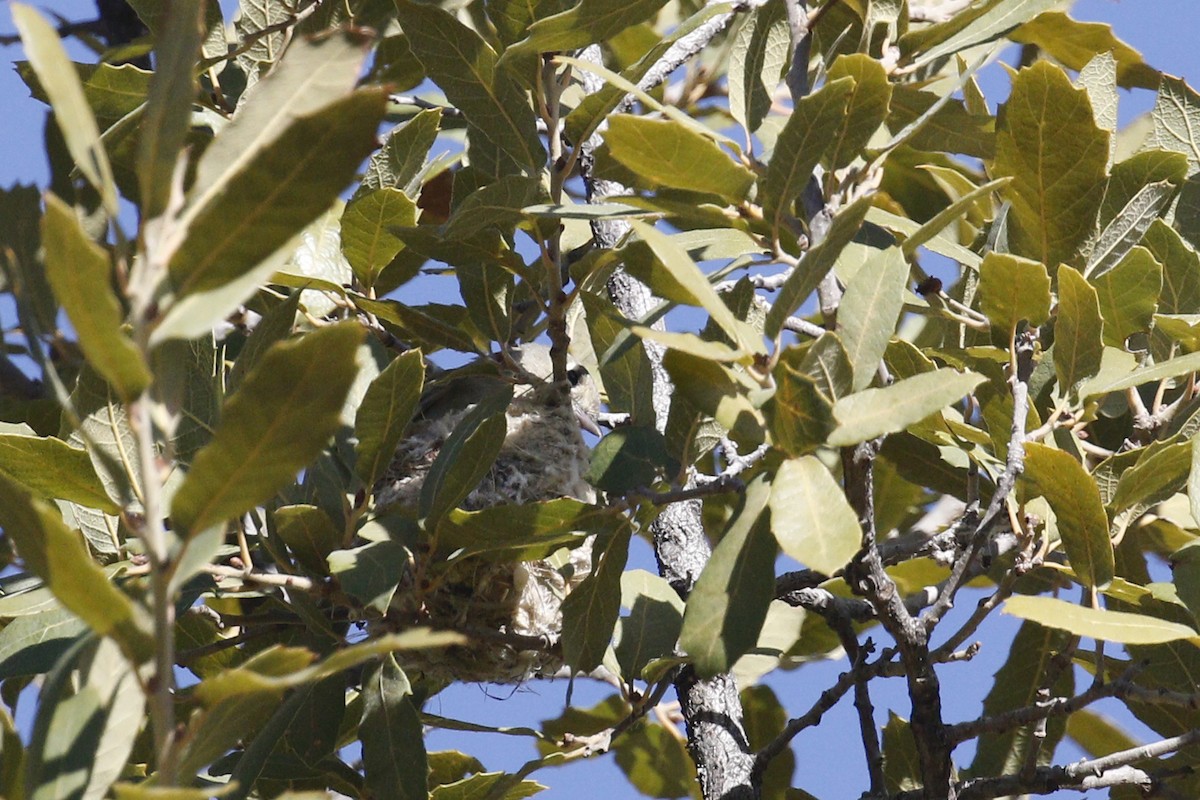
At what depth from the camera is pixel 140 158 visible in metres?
0.76

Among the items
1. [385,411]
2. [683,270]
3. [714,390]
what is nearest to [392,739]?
[385,411]

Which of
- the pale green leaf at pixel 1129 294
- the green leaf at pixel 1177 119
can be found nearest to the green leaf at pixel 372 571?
the pale green leaf at pixel 1129 294

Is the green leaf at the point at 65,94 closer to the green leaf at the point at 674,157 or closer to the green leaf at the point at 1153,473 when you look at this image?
the green leaf at the point at 674,157

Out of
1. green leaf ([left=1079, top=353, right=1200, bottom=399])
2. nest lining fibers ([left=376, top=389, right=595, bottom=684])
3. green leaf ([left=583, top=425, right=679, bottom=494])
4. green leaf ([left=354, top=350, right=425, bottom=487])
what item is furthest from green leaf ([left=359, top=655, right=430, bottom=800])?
green leaf ([left=1079, top=353, right=1200, bottom=399])

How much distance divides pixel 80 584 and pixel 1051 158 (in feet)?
3.72

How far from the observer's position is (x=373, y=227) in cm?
174

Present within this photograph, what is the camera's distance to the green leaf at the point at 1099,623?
112cm

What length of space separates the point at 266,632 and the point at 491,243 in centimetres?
64

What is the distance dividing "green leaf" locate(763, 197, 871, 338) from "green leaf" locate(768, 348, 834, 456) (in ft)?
0.17

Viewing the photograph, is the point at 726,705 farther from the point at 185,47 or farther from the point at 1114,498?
the point at 185,47

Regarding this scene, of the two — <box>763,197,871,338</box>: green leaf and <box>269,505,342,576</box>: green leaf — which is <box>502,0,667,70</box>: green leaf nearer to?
<box>763,197,871,338</box>: green leaf

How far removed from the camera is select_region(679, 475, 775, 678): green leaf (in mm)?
1260

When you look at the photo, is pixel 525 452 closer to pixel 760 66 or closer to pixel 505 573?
pixel 505 573

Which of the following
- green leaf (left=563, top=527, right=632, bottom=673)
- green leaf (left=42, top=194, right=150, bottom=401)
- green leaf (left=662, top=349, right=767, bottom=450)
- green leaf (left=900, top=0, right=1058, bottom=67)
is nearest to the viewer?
green leaf (left=42, top=194, right=150, bottom=401)
